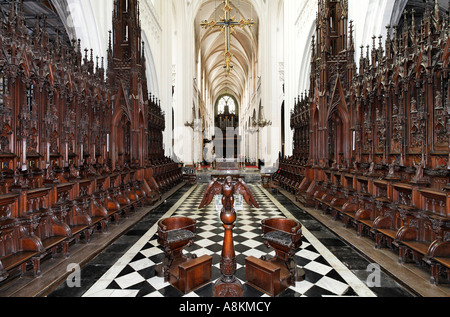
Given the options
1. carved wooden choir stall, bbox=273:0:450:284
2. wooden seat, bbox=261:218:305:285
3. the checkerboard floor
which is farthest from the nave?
carved wooden choir stall, bbox=273:0:450:284

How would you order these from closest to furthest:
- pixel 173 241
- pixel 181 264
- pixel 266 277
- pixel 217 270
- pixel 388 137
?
pixel 266 277 → pixel 181 264 → pixel 173 241 → pixel 217 270 → pixel 388 137

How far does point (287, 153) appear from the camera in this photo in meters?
13.7

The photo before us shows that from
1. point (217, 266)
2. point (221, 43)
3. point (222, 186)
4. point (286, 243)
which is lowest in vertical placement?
point (217, 266)

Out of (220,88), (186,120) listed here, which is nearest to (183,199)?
(186,120)

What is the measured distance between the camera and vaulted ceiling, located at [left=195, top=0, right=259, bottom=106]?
21.9 metres

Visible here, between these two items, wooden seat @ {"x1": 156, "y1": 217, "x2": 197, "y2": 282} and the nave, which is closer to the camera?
the nave

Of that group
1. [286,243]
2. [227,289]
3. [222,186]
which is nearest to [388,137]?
[286,243]

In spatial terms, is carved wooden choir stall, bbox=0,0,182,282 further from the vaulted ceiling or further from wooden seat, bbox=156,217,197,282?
the vaulted ceiling

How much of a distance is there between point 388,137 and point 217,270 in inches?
173

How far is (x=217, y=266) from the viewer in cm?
340

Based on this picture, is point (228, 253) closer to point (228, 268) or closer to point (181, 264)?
point (228, 268)

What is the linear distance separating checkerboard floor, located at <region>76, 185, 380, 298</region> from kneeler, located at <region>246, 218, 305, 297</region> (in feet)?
0.28

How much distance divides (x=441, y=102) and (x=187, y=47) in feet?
59.3

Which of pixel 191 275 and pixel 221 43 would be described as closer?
pixel 191 275
